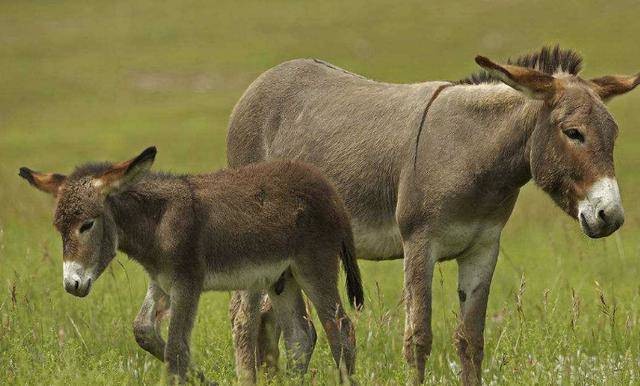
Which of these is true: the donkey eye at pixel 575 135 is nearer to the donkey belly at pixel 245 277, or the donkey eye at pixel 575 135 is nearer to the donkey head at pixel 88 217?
the donkey belly at pixel 245 277

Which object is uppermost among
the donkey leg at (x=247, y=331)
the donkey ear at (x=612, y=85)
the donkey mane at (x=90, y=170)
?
the donkey ear at (x=612, y=85)

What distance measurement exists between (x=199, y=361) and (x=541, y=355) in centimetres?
240

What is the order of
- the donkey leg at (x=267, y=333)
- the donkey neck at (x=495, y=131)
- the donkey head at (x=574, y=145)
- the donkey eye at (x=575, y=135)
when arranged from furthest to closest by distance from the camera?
the donkey leg at (x=267, y=333)
the donkey neck at (x=495, y=131)
the donkey eye at (x=575, y=135)
the donkey head at (x=574, y=145)

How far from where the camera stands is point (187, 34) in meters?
52.2

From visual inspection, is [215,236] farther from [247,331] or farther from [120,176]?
[247,331]

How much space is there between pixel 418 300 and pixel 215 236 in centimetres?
155

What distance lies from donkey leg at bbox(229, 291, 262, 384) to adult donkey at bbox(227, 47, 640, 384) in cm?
84

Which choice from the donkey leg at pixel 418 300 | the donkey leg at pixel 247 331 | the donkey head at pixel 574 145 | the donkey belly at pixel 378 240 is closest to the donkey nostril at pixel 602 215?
the donkey head at pixel 574 145

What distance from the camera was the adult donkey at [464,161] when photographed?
7.12 meters

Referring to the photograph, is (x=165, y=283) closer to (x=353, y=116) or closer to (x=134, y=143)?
(x=353, y=116)

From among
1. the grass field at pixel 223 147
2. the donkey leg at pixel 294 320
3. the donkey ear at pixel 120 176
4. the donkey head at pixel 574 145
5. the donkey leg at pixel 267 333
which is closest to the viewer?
the donkey ear at pixel 120 176

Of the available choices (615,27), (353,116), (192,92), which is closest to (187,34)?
(192,92)

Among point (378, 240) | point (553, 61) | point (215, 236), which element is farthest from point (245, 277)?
point (553, 61)

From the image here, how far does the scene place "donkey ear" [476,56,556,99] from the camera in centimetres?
716
